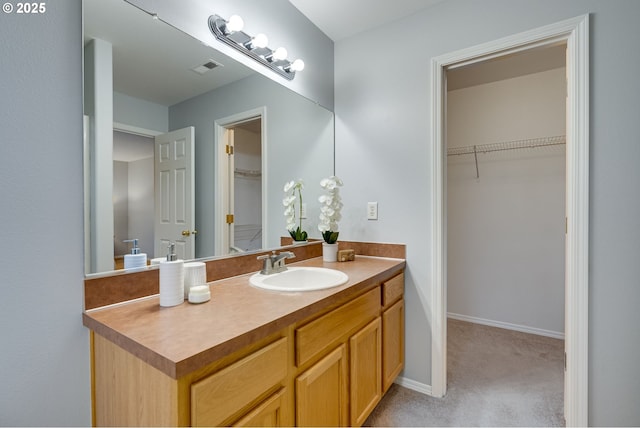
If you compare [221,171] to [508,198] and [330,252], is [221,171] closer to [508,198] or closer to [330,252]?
[330,252]

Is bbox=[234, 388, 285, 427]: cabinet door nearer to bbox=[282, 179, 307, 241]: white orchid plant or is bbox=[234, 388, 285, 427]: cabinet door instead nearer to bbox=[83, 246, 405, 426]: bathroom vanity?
bbox=[83, 246, 405, 426]: bathroom vanity

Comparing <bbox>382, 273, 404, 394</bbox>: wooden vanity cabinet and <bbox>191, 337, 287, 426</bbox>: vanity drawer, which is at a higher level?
<bbox>191, 337, 287, 426</bbox>: vanity drawer

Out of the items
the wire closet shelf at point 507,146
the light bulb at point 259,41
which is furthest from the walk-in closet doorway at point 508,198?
the light bulb at point 259,41

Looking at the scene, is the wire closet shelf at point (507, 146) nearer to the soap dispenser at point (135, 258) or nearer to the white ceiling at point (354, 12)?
the white ceiling at point (354, 12)

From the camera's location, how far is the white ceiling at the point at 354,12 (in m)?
1.78

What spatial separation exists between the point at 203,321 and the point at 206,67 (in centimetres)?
115

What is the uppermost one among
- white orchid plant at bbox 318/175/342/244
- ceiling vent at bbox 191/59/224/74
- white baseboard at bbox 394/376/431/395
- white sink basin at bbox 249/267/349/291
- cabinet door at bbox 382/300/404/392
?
ceiling vent at bbox 191/59/224/74

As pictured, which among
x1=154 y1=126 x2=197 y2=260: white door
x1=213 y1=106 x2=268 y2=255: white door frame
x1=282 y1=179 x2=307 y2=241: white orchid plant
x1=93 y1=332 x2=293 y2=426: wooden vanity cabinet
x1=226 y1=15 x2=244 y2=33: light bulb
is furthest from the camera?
x1=282 y1=179 x2=307 y2=241: white orchid plant

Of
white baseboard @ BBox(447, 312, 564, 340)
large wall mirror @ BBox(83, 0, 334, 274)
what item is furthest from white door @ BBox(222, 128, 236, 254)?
white baseboard @ BBox(447, 312, 564, 340)

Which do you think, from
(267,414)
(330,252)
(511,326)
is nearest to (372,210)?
(330,252)

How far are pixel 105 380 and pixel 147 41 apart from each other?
48.8 inches

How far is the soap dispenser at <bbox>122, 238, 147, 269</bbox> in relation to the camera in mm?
1108

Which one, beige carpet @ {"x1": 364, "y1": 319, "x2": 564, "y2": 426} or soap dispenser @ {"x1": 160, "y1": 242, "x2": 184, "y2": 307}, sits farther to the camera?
beige carpet @ {"x1": 364, "y1": 319, "x2": 564, "y2": 426}

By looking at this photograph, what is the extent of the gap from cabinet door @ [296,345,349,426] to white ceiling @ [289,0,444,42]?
193 cm
